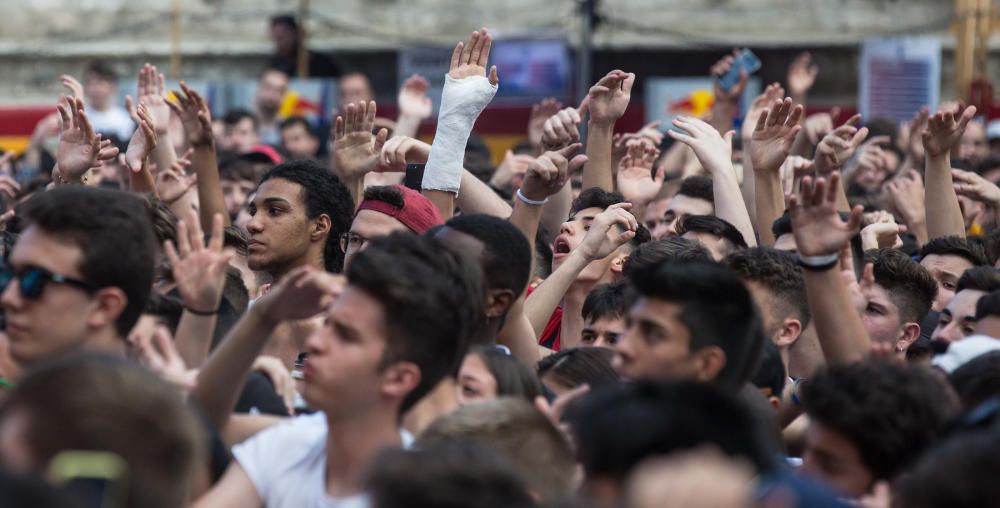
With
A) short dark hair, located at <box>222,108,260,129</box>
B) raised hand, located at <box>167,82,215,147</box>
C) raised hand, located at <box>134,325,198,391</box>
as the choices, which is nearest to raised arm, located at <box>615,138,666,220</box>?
raised hand, located at <box>167,82,215,147</box>

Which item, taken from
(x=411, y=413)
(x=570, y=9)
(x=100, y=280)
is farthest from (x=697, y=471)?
(x=570, y=9)

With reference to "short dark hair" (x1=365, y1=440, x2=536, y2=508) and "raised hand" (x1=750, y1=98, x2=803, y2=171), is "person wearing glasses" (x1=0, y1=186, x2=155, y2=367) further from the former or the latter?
"raised hand" (x1=750, y1=98, x2=803, y2=171)

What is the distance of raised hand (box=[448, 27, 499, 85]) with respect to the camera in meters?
6.46

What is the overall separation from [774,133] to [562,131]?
97 centimetres

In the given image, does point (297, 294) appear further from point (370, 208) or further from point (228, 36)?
point (228, 36)

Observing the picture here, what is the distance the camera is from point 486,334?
483 cm

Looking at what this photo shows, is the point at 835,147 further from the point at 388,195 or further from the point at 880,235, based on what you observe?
the point at 388,195

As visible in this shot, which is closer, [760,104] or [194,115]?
[194,115]

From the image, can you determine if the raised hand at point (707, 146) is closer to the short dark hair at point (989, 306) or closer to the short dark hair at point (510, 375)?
the short dark hair at point (989, 306)

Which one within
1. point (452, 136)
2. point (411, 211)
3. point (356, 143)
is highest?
point (452, 136)

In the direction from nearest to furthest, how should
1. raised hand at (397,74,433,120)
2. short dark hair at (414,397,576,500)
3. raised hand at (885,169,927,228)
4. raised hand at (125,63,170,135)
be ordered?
short dark hair at (414,397,576,500) < raised hand at (125,63,170,135) < raised hand at (885,169,927,228) < raised hand at (397,74,433,120)

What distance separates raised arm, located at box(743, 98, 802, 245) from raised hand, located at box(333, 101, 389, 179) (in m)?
1.55

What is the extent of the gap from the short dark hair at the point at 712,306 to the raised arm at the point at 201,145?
327 cm

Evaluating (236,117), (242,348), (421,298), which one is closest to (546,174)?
(242,348)
